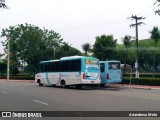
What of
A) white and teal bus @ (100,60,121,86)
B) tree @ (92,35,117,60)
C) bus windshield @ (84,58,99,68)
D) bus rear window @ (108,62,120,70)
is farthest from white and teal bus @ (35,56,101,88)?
tree @ (92,35,117,60)

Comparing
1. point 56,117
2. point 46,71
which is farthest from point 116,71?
point 56,117

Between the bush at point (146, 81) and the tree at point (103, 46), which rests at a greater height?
the tree at point (103, 46)

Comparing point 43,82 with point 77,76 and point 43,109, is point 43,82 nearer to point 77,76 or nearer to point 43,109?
point 77,76

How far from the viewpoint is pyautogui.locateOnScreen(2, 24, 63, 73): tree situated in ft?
232

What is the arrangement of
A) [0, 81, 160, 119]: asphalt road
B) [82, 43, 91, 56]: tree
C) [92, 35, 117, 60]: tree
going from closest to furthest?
[0, 81, 160, 119]: asphalt road, [92, 35, 117, 60]: tree, [82, 43, 91, 56]: tree

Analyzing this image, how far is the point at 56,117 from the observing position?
11734 mm

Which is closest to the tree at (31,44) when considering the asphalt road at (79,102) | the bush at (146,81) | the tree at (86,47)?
the tree at (86,47)

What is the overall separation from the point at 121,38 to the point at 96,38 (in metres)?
13.2

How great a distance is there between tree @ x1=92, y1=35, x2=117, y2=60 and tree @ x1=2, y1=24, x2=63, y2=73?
34.5 feet

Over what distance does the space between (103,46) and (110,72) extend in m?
33.3

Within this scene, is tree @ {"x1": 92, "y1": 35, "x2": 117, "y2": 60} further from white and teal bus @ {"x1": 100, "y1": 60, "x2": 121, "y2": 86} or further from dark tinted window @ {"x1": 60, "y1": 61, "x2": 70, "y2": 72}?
dark tinted window @ {"x1": 60, "y1": 61, "x2": 70, "y2": 72}

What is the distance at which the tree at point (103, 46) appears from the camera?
214ft

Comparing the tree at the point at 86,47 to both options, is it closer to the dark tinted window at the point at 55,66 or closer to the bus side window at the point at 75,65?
the dark tinted window at the point at 55,66

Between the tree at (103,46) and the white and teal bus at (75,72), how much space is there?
31399 millimetres
